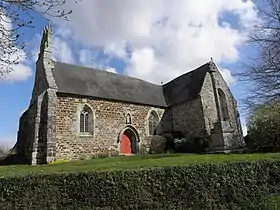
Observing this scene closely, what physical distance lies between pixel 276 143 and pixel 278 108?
241 cm

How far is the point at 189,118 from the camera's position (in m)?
24.1

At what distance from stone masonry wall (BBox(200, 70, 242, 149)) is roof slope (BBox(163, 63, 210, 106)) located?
2.12ft

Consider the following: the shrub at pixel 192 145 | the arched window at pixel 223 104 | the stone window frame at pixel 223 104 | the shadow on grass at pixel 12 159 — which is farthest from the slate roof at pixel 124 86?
the shadow on grass at pixel 12 159

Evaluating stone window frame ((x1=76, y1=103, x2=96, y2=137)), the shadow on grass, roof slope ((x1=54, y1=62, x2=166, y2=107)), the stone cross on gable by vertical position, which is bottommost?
the shadow on grass

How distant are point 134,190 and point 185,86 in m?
19.5

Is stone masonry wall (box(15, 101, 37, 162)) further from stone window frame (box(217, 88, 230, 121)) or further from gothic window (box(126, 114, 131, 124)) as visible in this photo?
stone window frame (box(217, 88, 230, 121))

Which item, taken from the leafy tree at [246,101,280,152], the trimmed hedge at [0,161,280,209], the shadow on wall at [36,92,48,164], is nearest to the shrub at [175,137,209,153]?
the leafy tree at [246,101,280,152]

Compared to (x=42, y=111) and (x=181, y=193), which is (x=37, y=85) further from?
(x=181, y=193)

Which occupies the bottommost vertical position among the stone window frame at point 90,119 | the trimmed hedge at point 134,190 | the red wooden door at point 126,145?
the trimmed hedge at point 134,190

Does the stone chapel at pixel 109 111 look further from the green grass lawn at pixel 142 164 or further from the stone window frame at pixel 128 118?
the green grass lawn at pixel 142 164

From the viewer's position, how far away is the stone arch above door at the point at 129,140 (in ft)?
74.3

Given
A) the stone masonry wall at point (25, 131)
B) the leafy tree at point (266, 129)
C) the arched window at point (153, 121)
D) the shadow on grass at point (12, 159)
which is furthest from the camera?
the arched window at point (153, 121)

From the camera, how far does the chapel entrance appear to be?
22770 mm

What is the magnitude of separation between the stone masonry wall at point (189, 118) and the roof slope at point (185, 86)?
580 mm
